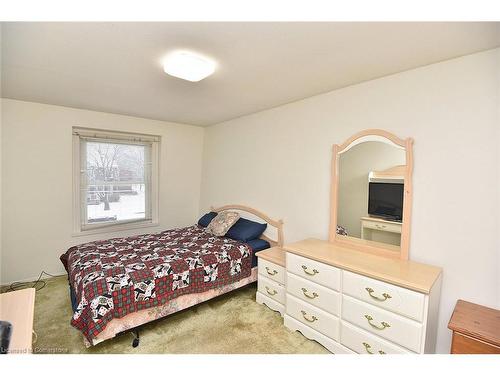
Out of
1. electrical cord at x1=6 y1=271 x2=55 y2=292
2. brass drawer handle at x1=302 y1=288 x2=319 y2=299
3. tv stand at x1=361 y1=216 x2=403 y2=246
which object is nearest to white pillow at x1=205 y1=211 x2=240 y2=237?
brass drawer handle at x1=302 y1=288 x2=319 y2=299

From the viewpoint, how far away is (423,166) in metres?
1.87

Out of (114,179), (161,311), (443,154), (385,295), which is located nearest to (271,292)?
Result: (161,311)

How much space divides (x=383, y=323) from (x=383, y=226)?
778 mm

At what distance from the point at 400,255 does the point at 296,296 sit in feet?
2.98

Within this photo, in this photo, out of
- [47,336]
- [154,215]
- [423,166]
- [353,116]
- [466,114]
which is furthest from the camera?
[154,215]

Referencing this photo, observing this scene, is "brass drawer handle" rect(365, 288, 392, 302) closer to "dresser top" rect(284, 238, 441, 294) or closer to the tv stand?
"dresser top" rect(284, 238, 441, 294)

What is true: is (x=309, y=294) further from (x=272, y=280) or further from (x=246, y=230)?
(x=246, y=230)

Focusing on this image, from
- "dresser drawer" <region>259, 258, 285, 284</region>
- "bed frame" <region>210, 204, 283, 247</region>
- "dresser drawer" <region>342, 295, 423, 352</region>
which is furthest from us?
"bed frame" <region>210, 204, 283, 247</region>

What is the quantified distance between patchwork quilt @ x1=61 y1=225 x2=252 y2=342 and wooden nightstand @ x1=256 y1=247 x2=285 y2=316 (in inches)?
10.0

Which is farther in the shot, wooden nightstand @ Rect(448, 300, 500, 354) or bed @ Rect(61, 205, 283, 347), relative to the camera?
bed @ Rect(61, 205, 283, 347)

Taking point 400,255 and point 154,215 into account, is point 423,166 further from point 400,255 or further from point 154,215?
point 154,215

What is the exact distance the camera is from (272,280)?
2.50 m

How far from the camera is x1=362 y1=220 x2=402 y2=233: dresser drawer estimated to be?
6.58ft
